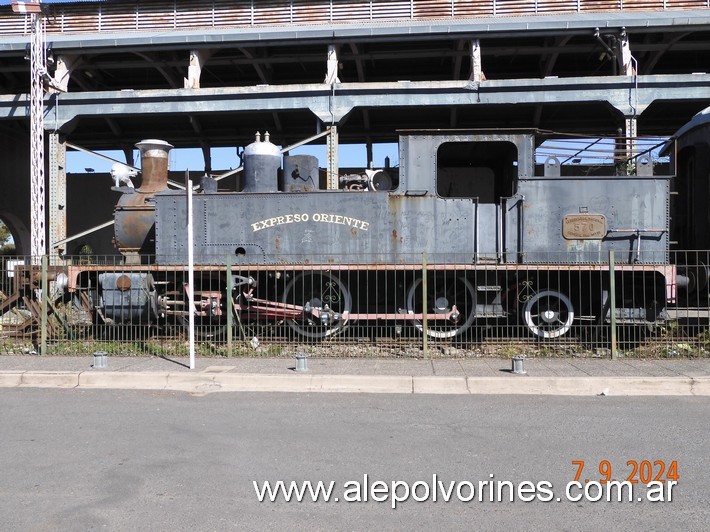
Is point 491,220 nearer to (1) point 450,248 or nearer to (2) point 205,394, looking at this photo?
(1) point 450,248

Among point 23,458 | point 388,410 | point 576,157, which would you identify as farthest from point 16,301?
point 576,157

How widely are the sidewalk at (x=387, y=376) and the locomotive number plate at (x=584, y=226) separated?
6.52ft

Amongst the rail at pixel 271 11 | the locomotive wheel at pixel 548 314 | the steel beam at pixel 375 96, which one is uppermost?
the rail at pixel 271 11

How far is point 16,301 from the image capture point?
10.3 metres

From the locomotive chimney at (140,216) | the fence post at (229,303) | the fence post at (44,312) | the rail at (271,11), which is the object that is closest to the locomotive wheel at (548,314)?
the fence post at (229,303)

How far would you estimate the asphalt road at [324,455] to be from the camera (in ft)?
12.0

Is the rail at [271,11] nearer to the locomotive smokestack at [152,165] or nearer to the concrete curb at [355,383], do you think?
the locomotive smokestack at [152,165]

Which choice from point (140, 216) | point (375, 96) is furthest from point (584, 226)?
point (140, 216)

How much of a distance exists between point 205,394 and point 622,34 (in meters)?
13.2

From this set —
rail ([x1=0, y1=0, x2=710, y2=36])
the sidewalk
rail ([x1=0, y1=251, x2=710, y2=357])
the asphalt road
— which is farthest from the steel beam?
the asphalt road

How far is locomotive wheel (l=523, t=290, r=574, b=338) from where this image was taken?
950 cm

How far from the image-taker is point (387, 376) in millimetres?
7551

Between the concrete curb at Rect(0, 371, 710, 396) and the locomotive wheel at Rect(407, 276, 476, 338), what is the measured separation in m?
2.24

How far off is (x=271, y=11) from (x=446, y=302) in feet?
36.2
